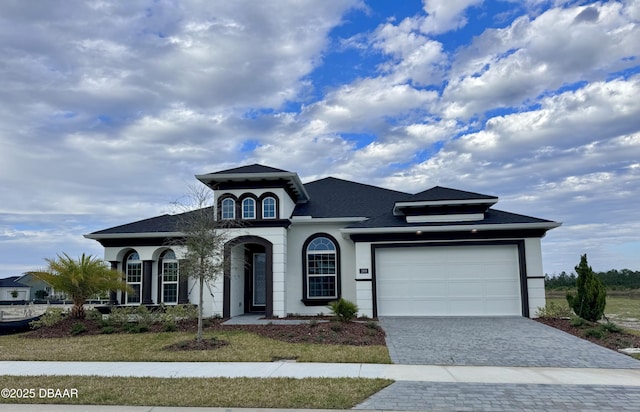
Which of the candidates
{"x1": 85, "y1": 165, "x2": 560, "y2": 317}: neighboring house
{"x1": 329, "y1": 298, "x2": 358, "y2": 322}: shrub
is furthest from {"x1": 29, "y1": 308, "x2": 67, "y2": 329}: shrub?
{"x1": 329, "y1": 298, "x2": 358, "y2": 322}: shrub

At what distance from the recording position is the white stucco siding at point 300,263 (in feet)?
62.7

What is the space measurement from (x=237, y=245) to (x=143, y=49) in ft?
25.6

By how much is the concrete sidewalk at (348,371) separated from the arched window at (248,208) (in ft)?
28.8

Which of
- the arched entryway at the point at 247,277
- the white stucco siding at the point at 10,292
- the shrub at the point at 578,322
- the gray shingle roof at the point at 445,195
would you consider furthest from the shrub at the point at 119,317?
the white stucco siding at the point at 10,292

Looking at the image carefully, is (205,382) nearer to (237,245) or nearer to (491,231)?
(237,245)

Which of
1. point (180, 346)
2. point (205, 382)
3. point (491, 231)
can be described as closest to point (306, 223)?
point (491, 231)

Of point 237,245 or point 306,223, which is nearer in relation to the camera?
point 237,245

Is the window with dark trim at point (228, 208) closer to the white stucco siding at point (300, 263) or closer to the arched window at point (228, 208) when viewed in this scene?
the arched window at point (228, 208)

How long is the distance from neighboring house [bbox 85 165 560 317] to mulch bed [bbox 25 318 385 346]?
6.78 ft

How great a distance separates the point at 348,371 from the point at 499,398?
2948 mm

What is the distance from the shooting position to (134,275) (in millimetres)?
20344

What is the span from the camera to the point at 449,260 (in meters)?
17.8

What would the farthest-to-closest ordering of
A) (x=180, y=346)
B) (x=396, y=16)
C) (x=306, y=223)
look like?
(x=306, y=223), (x=396, y=16), (x=180, y=346)

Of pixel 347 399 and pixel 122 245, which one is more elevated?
pixel 122 245
